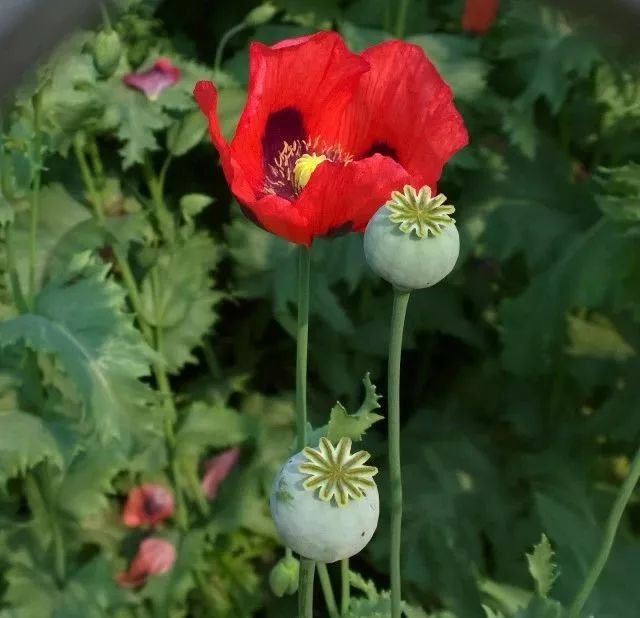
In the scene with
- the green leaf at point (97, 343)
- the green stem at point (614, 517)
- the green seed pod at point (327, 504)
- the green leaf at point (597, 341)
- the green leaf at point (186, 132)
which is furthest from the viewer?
the green leaf at point (597, 341)

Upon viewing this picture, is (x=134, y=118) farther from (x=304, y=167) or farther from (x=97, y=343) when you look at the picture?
(x=304, y=167)

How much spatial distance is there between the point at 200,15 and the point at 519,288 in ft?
2.20

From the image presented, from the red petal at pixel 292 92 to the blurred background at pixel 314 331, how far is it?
38 centimetres

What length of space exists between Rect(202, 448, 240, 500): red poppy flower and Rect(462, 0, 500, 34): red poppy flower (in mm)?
662

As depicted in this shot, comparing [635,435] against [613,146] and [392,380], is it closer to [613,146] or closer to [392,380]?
[613,146]

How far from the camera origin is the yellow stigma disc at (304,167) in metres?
0.61

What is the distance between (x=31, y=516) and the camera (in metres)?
1.20

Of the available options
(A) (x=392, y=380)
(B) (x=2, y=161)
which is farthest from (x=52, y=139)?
(A) (x=392, y=380)

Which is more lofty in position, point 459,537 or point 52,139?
point 52,139

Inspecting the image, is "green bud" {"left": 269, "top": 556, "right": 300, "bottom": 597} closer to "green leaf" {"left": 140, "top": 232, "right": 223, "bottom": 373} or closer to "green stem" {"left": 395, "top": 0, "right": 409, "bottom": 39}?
"green leaf" {"left": 140, "top": 232, "right": 223, "bottom": 373}

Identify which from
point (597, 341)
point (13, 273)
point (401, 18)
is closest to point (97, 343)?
point (13, 273)

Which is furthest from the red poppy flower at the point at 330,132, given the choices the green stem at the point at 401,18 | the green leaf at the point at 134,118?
the green stem at the point at 401,18

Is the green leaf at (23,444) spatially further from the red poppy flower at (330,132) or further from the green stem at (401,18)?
the green stem at (401,18)

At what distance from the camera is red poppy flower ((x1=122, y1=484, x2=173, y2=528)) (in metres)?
1.21
